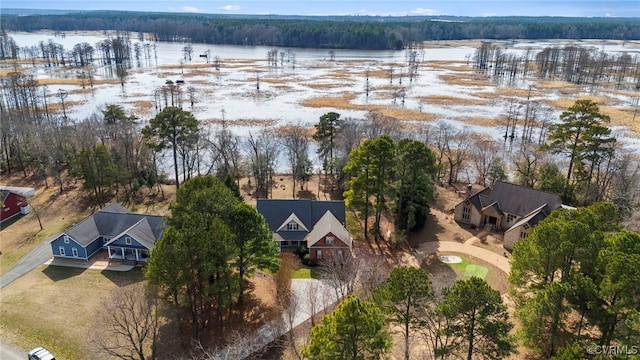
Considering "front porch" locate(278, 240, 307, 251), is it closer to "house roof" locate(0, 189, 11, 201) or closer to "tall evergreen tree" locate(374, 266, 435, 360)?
"tall evergreen tree" locate(374, 266, 435, 360)

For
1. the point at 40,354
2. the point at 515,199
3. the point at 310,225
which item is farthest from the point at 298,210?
the point at 40,354

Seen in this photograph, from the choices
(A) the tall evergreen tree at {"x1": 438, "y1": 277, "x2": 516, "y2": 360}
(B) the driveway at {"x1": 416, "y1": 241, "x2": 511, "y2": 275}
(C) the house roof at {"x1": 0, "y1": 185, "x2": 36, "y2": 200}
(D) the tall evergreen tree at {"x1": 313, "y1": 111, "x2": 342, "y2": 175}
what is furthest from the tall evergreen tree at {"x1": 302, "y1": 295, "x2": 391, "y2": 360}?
(C) the house roof at {"x1": 0, "y1": 185, "x2": 36, "y2": 200}

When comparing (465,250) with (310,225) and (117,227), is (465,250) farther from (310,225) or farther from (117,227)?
(117,227)

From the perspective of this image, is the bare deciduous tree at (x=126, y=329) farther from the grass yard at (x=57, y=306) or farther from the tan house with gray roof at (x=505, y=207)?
the tan house with gray roof at (x=505, y=207)

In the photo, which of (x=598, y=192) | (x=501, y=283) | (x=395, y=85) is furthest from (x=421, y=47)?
(x=501, y=283)

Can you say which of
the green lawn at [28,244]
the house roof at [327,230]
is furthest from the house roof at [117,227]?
the house roof at [327,230]

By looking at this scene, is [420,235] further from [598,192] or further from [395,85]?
[395,85]
